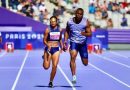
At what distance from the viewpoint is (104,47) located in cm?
3203

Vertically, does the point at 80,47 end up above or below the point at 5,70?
above

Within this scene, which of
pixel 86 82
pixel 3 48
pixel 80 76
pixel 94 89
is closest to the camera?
pixel 94 89

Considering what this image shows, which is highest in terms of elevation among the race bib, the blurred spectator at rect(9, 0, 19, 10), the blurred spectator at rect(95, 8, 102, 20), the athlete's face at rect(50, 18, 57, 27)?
the blurred spectator at rect(9, 0, 19, 10)

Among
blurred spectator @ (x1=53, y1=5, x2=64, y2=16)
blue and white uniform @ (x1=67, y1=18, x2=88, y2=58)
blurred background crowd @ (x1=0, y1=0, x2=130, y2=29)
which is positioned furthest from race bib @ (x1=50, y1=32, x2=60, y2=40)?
blurred spectator @ (x1=53, y1=5, x2=64, y2=16)

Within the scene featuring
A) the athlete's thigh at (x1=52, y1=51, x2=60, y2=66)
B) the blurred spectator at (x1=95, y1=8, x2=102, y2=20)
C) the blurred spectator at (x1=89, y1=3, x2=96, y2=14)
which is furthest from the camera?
the blurred spectator at (x1=89, y1=3, x2=96, y2=14)

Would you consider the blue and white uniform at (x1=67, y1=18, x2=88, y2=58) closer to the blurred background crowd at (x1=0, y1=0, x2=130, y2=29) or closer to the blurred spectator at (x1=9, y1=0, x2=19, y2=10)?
the blurred background crowd at (x1=0, y1=0, x2=130, y2=29)

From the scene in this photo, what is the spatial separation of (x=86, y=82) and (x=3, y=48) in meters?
18.3

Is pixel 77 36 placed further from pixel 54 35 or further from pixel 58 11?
pixel 58 11

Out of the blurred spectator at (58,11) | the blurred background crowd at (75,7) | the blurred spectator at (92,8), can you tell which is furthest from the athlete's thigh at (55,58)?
the blurred spectator at (92,8)

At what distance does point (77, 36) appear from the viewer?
1284cm

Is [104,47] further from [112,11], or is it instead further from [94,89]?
[94,89]

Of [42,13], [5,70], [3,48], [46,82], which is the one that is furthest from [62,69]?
[42,13]

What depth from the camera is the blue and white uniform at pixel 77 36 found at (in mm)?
12773

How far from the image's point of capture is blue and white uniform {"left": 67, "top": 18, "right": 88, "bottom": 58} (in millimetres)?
12773
